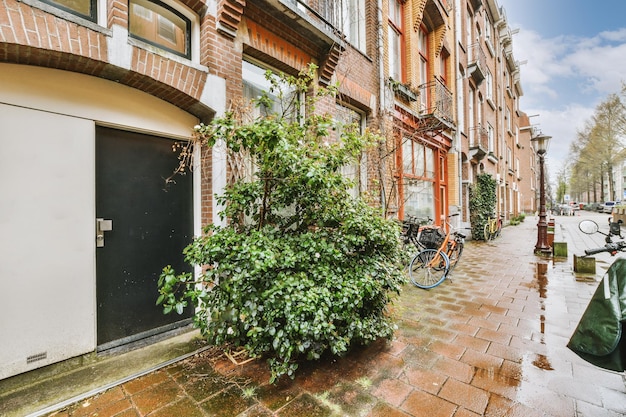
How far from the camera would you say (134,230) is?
3.11 meters

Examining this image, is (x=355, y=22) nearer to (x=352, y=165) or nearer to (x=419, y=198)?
(x=352, y=165)

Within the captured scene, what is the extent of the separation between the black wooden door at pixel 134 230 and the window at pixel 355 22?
5063mm

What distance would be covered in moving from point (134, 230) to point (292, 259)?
187 cm

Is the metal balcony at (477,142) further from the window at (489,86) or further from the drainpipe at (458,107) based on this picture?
the window at (489,86)

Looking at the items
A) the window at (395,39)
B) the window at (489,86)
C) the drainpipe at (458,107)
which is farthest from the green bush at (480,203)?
the window at (395,39)

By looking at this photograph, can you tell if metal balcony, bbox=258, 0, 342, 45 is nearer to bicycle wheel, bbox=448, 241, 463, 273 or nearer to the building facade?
the building facade

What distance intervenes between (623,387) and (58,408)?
4.43m

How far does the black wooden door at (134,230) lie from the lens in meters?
2.93

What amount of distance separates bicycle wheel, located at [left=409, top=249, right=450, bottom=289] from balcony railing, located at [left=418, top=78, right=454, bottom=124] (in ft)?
15.2

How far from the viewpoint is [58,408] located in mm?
2150

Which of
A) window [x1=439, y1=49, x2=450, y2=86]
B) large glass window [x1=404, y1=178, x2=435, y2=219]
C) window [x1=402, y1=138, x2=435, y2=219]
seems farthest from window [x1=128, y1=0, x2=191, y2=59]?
window [x1=439, y1=49, x2=450, y2=86]

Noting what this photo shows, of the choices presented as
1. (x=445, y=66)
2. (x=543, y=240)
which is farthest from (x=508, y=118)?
(x=543, y=240)

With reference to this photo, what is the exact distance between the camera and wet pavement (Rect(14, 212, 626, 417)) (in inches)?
82.6

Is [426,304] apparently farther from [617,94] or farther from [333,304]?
[617,94]
